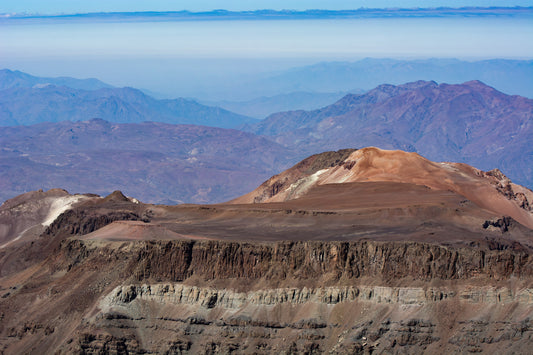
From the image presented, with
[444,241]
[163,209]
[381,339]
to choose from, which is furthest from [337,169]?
[381,339]

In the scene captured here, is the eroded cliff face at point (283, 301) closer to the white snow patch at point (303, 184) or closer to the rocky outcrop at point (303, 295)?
the rocky outcrop at point (303, 295)

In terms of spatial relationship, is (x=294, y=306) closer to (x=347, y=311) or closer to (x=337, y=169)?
(x=347, y=311)

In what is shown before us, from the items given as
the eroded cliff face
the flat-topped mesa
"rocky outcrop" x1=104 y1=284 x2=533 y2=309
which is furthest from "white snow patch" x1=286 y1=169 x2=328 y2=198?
"rocky outcrop" x1=104 y1=284 x2=533 y2=309

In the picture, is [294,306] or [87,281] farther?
[87,281]

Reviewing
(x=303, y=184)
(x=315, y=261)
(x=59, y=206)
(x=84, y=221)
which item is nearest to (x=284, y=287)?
(x=315, y=261)

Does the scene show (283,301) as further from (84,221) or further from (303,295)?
(84,221)
